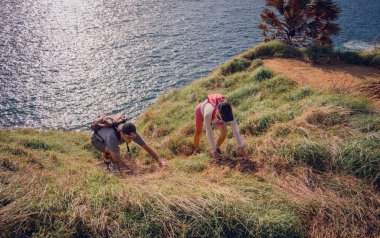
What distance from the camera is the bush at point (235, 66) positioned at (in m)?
14.9

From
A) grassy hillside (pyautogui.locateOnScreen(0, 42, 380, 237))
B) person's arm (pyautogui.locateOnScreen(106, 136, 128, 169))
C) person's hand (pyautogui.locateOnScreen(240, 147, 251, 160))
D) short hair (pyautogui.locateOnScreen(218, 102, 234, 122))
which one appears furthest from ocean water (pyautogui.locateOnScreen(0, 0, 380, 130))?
short hair (pyautogui.locateOnScreen(218, 102, 234, 122))

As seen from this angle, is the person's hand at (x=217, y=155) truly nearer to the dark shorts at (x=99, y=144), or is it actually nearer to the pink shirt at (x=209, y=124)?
the pink shirt at (x=209, y=124)

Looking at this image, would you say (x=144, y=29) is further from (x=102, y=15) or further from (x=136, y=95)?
(x=136, y=95)

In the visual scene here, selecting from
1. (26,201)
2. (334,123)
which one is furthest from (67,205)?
(334,123)

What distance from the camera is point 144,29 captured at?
26.5 m

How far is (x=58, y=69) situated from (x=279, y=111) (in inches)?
595

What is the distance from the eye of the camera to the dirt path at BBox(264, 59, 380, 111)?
10.4m

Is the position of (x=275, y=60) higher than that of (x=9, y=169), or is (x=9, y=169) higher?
(x=9, y=169)

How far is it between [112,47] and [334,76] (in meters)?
15.5

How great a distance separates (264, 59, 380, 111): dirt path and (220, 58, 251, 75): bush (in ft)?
2.90

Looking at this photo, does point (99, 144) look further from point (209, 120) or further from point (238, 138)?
point (238, 138)

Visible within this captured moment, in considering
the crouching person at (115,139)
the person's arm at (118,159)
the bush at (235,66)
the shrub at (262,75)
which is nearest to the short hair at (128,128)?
the crouching person at (115,139)

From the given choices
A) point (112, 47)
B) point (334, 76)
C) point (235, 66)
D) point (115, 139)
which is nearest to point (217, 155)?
point (115, 139)

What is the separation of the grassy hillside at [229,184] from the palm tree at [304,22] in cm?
632
